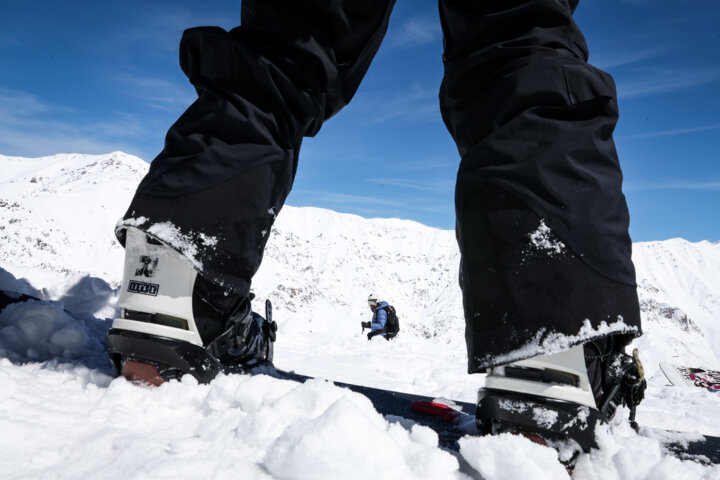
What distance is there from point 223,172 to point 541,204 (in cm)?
63

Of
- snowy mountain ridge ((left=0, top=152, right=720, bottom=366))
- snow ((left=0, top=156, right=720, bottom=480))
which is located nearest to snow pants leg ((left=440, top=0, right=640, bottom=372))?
snow ((left=0, top=156, right=720, bottom=480))

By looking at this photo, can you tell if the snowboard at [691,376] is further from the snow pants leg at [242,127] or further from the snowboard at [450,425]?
the snow pants leg at [242,127]

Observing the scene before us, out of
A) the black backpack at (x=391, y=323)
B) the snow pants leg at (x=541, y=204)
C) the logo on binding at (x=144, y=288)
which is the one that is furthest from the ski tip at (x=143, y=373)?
the black backpack at (x=391, y=323)

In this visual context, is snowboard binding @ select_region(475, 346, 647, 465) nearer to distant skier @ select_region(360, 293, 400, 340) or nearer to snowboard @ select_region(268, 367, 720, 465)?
snowboard @ select_region(268, 367, 720, 465)

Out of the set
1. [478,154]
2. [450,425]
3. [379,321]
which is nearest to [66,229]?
[379,321]

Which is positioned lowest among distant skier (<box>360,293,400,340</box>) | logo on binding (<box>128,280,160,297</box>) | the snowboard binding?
distant skier (<box>360,293,400,340</box>)

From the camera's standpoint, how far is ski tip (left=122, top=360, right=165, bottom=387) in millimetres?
911

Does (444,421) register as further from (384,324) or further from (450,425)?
(384,324)

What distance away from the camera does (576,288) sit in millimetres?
757

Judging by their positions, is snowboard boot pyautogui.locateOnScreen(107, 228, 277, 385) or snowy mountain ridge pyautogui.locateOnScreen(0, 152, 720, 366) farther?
snowy mountain ridge pyautogui.locateOnScreen(0, 152, 720, 366)

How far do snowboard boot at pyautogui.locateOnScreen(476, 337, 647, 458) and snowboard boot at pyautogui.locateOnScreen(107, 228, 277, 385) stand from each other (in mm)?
577

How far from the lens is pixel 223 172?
94cm

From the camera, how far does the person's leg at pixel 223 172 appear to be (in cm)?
93

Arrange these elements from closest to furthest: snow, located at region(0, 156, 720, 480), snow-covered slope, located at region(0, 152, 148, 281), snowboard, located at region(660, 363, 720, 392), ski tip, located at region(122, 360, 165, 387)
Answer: snow, located at region(0, 156, 720, 480)
ski tip, located at region(122, 360, 165, 387)
snowboard, located at region(660, 363, 720, 392)
snow-covered slope, located at region(0, 152, 148, 281)
